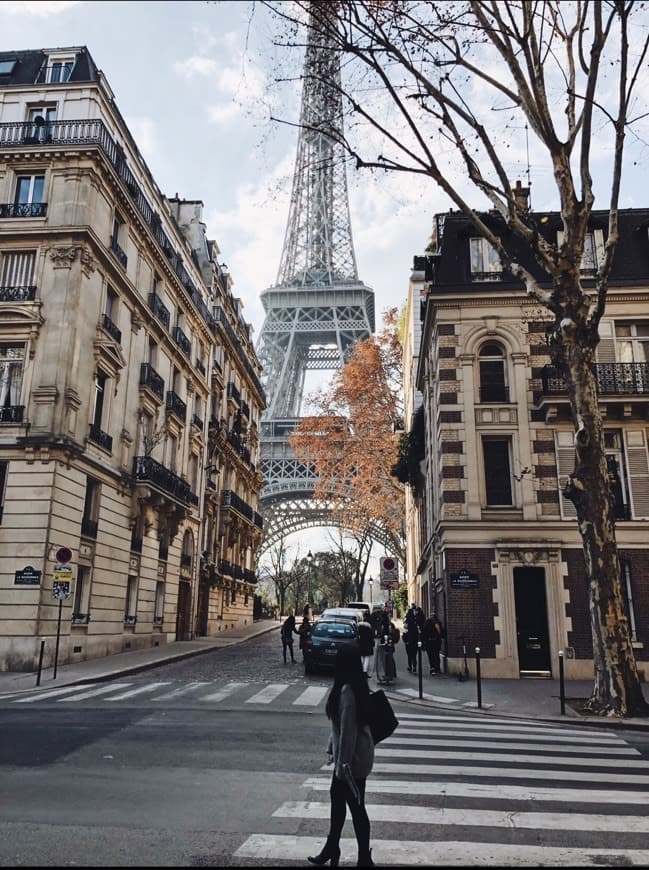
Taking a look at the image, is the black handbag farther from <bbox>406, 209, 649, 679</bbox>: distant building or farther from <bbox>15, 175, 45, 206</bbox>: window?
<bbox>15, 175, 45, 206</bbox>: window

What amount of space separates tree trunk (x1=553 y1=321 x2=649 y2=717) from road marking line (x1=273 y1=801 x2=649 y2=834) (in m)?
7.16

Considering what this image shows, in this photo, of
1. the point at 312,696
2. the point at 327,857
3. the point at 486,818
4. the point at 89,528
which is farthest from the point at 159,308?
the point at 327,857

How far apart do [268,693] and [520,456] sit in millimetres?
9919

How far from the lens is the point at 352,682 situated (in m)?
5.33

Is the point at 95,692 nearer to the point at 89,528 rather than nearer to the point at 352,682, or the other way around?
Answer: the point at 89,528

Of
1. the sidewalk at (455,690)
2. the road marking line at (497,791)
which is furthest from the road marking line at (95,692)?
the road marking line at (497,791)

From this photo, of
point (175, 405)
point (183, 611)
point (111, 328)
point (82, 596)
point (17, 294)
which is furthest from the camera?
point (183, 611)

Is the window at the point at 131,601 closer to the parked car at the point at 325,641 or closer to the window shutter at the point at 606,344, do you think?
the parked car at the point at 325,641

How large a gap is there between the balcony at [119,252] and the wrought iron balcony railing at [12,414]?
6975 millimetres

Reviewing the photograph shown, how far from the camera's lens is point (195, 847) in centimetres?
534

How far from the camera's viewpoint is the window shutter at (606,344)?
21188 mm

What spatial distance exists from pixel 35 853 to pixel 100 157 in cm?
2250

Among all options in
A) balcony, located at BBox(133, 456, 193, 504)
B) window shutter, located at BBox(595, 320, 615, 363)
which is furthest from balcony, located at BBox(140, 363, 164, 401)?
window shutter, located at BBox(595, 320, 615, 363)

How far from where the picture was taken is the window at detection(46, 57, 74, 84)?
25.7m
